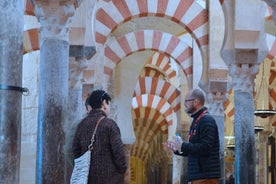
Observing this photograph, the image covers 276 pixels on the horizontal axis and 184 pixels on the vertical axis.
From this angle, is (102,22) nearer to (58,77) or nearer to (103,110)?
(58,77)

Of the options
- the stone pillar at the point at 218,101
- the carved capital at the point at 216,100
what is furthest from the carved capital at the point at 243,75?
the carved capital at the point at 216,100

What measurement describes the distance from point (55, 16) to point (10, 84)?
2.37 m

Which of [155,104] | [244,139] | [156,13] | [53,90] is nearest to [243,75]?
[244,139]

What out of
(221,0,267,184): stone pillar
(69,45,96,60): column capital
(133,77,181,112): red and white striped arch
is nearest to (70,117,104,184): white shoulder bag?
(69,45,96,60): column capital

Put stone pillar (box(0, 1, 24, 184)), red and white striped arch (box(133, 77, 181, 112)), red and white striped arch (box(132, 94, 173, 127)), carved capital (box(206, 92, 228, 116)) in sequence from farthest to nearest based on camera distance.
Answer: red and white striped arch (box(132, 94, 173, 127))
red and white striped arch (box(133, 77, 181, 112))
carved capital (box(206, 92, 228, 116))
stone pillar (box(0, 1, 24, 184))

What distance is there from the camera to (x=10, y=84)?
3002 millimetres

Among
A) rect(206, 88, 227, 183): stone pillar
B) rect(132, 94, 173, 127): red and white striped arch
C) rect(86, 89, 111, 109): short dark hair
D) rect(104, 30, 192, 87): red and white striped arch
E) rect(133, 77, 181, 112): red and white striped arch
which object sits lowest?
rect(86, 89, 111, 109): short dark hair

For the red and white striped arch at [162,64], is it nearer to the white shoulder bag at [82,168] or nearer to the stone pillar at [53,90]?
the stone pillar at [53,90]

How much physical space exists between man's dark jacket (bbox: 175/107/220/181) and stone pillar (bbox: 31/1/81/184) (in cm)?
159

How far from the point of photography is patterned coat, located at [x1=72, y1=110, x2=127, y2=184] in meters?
3.05

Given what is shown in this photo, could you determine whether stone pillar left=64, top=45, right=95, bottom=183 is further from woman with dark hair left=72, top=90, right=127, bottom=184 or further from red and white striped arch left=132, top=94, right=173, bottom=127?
red and white striped arch left=132, top=94, right=173, bottom=127

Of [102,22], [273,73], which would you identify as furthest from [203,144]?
[273,73]

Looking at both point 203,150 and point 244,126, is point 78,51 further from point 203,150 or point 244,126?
point 203,150

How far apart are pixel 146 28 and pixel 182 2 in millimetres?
2634
